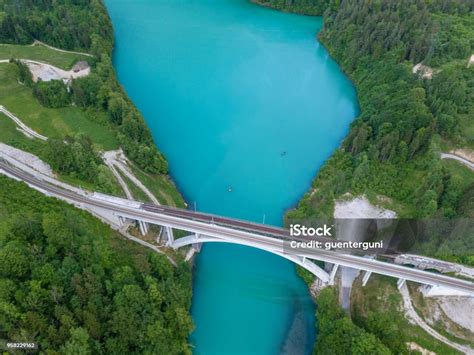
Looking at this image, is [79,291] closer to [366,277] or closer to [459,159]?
[366,277]

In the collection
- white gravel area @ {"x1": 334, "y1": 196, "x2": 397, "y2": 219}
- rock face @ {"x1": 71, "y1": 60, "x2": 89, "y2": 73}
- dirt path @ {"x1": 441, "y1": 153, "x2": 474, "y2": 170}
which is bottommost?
white gravel area @ {"x1": 334, "y1": 196, "x2": 397, "y2": 219}

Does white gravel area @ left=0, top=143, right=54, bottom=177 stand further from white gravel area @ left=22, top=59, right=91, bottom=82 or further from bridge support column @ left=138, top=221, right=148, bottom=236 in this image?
white gravel area @ left=22, top=59, right=91, bottom=82

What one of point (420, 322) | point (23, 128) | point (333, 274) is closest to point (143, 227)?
point (333, 274)

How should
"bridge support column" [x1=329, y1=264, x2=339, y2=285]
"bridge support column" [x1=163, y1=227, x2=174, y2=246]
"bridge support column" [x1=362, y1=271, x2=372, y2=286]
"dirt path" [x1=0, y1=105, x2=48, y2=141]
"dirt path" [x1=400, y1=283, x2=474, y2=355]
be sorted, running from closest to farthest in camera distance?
1. "dirt path" [x1=400, y1=283, x2=474, y2=355]
2. "bridge support column" [x1=362, y1=271, x2=372, y2=286]
3. "bridge support column" [x1=329, y1=264, x2=339, y2=285]
4. "bridge support column" [x1=163, y1=227, x2=174, y2=246]
5. "dirt path" [x1=0, y1=105, x2=48, y2=141]


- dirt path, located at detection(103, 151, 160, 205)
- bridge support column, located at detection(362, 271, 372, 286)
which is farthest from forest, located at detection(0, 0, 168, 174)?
bridge support column, located at detection(362, 271, 372, 286)

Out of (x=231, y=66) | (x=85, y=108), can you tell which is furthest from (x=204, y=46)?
(x=85, y=108)

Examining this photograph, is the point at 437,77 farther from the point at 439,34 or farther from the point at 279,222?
the point at 279,222

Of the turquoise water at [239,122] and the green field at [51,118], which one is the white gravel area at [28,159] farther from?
the turquoise water at [239,122]
